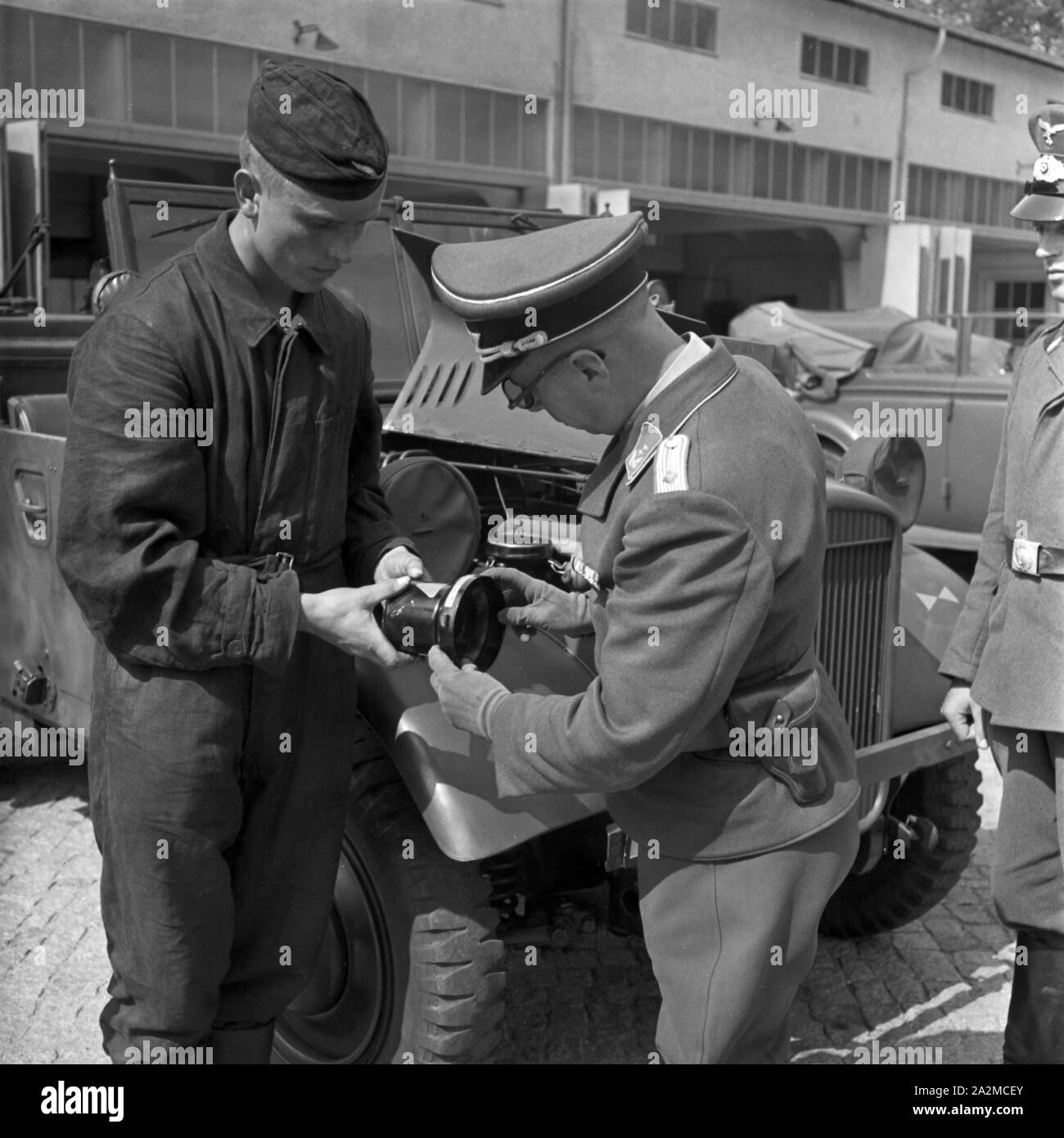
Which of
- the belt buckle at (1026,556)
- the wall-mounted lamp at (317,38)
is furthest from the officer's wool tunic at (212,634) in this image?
the wall-mounted lamp at (317,38)

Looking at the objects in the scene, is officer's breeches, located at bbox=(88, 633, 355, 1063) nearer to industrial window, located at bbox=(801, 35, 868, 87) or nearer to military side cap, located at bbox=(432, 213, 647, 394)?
military side cap, located at bbox=(432, 213, 647, 394)

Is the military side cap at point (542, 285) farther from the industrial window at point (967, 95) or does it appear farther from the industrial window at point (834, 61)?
the industrial window at point (834, 61)

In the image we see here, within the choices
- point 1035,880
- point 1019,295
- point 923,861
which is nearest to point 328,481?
point 1035,880

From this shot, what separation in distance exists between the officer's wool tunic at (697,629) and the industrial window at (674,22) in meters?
13.2

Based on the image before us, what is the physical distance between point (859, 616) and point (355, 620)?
157cm

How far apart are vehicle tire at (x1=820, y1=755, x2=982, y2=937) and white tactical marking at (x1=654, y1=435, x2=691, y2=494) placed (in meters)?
1.98

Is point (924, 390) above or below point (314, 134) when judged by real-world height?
below

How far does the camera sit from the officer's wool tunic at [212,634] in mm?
2018

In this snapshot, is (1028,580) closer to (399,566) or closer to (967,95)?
(399,566)

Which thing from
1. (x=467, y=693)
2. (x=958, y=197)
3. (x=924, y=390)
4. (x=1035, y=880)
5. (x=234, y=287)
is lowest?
(x=1035, y=880)

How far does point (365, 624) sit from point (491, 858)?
31.1 inches

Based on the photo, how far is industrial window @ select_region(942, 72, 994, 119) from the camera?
13.6 m

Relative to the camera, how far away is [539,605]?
→ 93.4 inches
